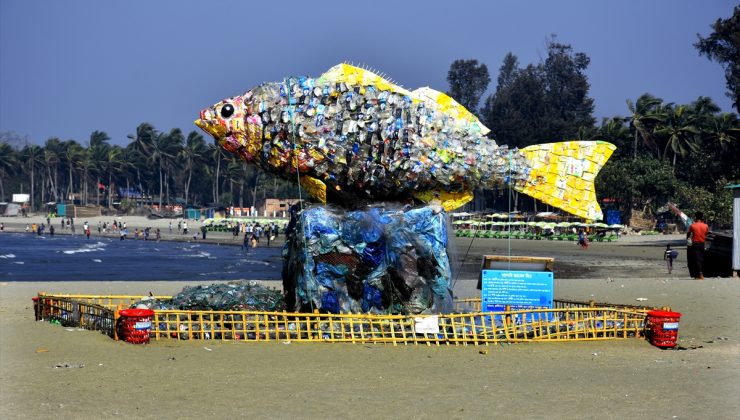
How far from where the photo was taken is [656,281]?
2323 cm

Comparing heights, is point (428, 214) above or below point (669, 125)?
below

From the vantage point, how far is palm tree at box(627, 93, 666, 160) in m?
69.5

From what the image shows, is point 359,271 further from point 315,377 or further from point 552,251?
point 552,251

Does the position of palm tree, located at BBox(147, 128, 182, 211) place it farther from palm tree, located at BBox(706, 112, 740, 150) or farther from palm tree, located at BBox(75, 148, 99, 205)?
palm tree, located at BBox(706, 112, 740, 150)

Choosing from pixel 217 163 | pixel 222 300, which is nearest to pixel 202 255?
pixel 222 300

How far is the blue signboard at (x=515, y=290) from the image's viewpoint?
15.1 metres

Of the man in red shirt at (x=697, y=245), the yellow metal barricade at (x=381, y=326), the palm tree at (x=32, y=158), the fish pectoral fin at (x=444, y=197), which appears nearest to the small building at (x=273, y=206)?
the palm tree at (x=32, y=158)

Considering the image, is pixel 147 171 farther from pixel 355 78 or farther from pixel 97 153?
pixel 355 78

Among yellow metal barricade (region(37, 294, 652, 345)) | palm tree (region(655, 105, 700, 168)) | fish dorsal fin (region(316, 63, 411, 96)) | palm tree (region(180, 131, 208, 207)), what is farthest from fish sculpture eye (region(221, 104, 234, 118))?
palm tree (region(180, 131, 208, 207))

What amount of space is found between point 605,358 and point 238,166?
10367 cm

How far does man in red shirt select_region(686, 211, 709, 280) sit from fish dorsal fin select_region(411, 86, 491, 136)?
9108 millimetres

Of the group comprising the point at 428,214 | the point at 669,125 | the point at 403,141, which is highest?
the point at 669,125

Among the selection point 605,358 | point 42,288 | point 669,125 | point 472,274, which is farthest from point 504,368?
point 669,125

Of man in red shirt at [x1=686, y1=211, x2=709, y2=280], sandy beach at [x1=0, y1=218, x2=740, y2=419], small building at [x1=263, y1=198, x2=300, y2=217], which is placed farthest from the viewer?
small building at [x1=263, y1=198, x2=300, y2=217]
